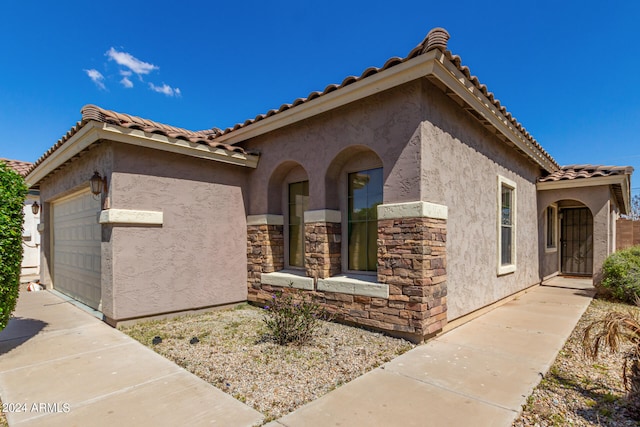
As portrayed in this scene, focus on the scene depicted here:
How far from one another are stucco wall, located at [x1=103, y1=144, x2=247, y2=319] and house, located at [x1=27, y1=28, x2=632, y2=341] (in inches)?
1.0

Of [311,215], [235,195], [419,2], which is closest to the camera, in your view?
[311,215]

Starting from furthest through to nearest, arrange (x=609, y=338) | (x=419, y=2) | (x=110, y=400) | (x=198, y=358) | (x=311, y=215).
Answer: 1. (x=419, y=2)
2. (x=311, y=215)
3. (x=198, y=358)
4. (x=110, y=400)
5. (x=609, y=338)

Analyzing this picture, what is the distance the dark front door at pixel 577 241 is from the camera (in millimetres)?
12477

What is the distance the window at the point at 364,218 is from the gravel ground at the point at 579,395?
286 cm

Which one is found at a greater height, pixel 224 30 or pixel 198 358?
pixel 224 30

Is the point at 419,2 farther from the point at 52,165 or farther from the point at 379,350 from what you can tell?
the point at 52,165

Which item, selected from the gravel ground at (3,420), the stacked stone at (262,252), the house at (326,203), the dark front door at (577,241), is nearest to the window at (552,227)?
the dark front door at (577,241)

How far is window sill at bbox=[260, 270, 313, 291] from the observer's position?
20.2 feet

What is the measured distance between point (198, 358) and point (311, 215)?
3036mm

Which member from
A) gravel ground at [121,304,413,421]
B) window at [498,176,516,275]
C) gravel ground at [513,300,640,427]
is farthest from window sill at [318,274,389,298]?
window at [498,176,516,275]

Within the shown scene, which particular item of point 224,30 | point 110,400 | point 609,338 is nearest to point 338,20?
point 224,30

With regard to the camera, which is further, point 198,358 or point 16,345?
point 16,345

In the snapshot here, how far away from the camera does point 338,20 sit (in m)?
7.91

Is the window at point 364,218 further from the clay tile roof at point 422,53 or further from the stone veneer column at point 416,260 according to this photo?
the clay tile roof at point 422,53
